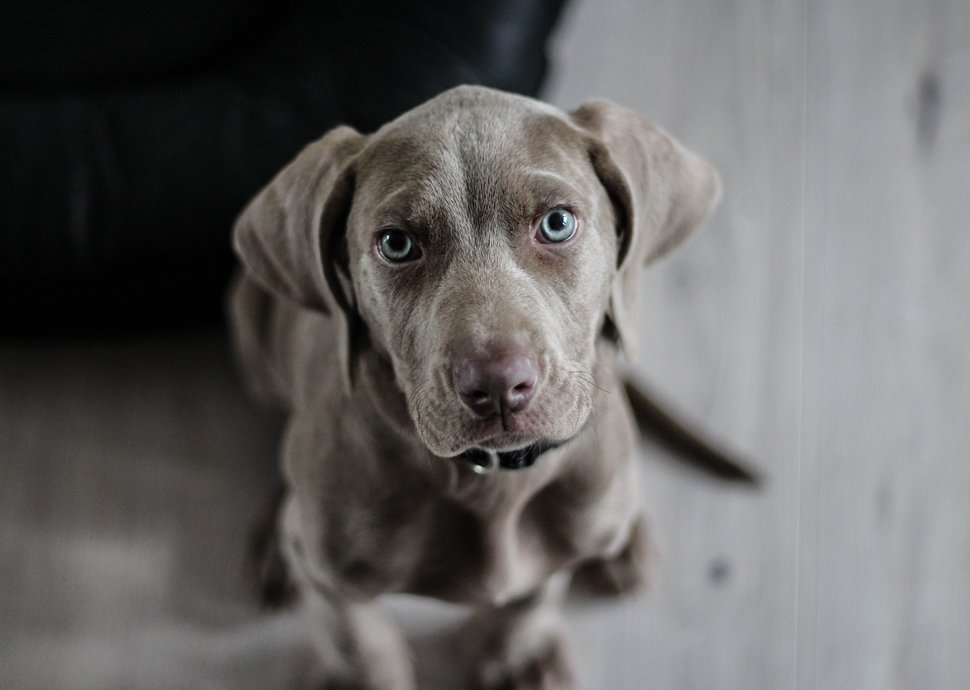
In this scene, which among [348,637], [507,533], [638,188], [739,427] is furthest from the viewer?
[739,427]

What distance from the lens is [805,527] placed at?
2094 millimetres

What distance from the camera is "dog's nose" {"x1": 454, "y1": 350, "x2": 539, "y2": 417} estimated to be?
3.50 feet

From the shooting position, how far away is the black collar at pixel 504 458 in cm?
125

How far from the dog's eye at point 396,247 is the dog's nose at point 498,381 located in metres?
0.18

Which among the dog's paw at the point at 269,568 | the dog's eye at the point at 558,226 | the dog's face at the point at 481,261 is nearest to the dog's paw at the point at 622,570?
the dog's paw at the point at 269,568

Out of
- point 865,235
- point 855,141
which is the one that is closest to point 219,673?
point 865,235

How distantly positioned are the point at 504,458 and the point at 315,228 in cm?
40

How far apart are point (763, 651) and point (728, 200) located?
1096 mm

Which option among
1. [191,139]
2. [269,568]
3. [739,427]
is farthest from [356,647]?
[191,139]

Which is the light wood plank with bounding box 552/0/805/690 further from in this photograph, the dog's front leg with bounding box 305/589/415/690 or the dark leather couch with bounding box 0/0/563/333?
the dark leather couch with bounding box 0/0/563/333

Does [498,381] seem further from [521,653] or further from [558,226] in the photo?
[521,653]

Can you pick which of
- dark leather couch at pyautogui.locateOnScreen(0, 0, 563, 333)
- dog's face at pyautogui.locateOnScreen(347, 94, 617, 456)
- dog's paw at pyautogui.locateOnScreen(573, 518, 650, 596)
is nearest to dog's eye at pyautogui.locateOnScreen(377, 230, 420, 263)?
dog's face at pyautogui.locateOnScreen(347, 94, 617, 456)

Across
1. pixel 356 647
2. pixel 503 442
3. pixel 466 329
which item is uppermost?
pixel 466 329

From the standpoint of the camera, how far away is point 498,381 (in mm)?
1064
